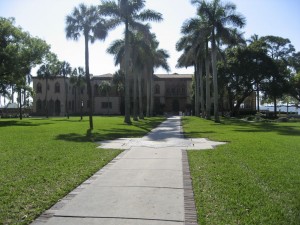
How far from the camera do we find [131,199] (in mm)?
6336

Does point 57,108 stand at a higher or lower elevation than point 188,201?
higher

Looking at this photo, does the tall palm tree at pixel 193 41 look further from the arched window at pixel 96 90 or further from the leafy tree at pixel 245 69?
the arched window at pixel 96 90

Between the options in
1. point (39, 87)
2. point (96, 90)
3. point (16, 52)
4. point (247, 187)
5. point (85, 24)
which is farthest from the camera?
point (96, 90)

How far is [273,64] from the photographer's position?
50.5m

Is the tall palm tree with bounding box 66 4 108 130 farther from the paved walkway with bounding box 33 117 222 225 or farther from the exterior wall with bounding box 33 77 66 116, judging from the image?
the exterior wall with bounding box 33 77 66 116

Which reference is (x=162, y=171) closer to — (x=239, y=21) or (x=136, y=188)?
(x=136, y=188)

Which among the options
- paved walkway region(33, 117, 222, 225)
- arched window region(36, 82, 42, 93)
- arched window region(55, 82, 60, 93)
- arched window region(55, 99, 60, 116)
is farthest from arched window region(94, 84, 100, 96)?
paved walkway region(33, 117, 222, 225)

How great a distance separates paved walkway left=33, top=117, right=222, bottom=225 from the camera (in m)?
5.29

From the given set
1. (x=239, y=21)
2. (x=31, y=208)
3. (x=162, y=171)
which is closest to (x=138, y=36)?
(x=239, y=21)

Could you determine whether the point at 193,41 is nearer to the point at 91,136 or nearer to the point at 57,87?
the point at 91,136

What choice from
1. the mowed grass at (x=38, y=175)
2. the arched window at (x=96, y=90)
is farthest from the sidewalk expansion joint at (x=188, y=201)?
the arched window at (x=96, y=90)

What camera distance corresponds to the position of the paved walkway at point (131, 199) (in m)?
5.29

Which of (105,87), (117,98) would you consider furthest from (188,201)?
(117,98)

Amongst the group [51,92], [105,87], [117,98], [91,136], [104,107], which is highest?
[105,87]
